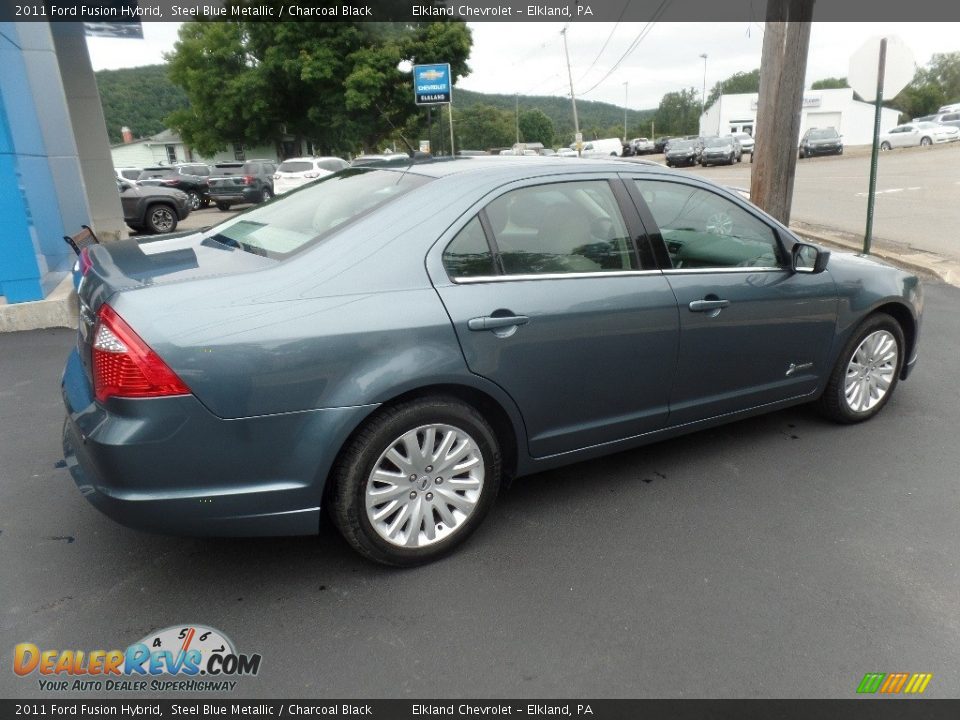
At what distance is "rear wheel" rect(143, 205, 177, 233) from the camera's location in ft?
48.9

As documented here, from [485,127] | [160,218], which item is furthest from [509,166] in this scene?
[485,127]

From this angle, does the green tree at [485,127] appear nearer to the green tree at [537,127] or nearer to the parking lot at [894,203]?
the green tree at [537,127]

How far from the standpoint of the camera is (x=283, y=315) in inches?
97.8

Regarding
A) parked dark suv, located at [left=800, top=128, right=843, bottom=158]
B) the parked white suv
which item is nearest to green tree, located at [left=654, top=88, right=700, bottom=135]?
parked dark suv, located at [left=800, top=128, right=843, bottom=158]

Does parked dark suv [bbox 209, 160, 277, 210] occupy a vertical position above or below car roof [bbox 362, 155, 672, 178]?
below

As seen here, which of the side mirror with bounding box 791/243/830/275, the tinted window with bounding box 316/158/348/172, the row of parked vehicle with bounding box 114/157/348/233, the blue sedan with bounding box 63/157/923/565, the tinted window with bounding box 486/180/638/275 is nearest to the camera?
the blue sedan with bounding box 63/157/923/565

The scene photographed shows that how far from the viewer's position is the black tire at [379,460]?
2.66 meters

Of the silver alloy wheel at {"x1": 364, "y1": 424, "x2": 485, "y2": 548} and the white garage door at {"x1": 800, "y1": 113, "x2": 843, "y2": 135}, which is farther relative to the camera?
the white garage door at {"x1": 800, "y1": 113, "x2": 843, "y2": 135}

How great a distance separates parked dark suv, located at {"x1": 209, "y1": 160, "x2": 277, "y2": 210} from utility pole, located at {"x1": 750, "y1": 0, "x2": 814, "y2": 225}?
59.2ft

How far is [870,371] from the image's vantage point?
4332 mm

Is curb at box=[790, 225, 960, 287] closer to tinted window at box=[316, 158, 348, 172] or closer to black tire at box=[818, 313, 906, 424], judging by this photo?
black tire at box=[818, 313, 906, 424]

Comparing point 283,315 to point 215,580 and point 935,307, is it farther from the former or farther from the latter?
point 935,307

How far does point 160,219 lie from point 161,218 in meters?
0.03

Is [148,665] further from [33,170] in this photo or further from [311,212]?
[33,170]
